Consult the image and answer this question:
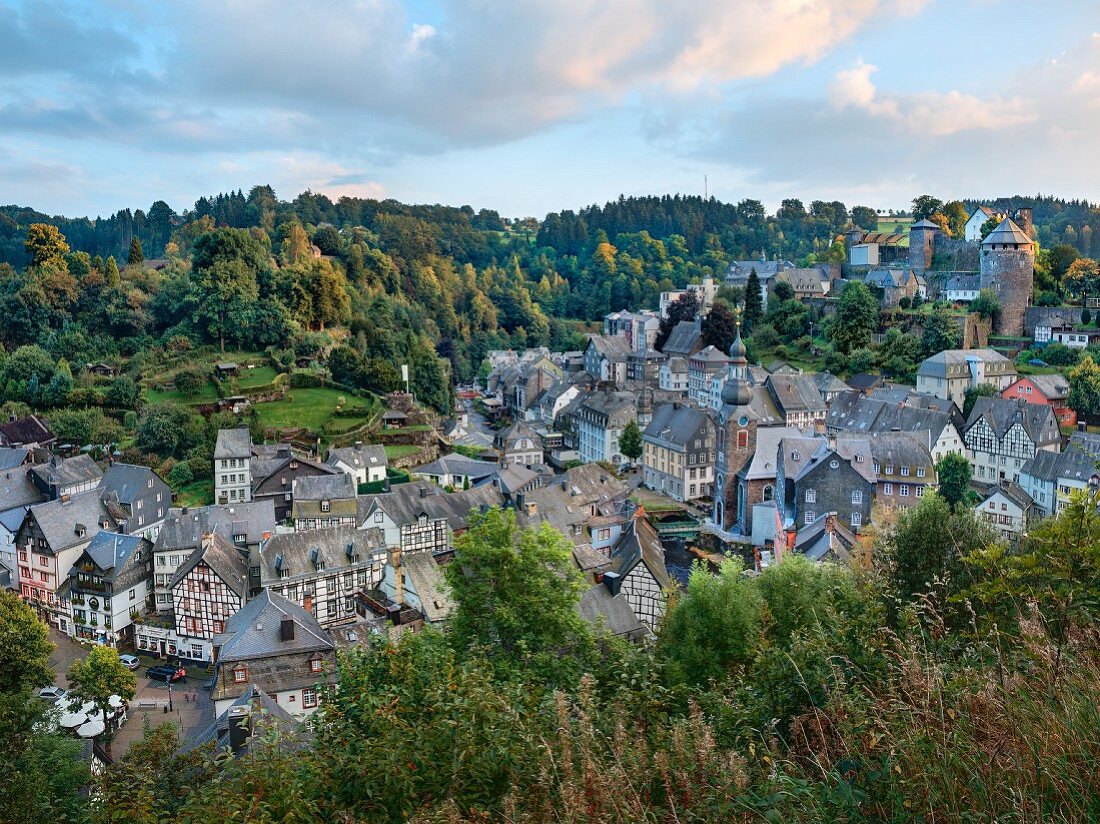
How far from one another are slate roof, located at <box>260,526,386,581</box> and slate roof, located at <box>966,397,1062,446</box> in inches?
1145

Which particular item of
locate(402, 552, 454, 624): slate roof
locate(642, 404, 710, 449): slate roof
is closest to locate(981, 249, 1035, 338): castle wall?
locate(642, 404, 710, 449): slate roof

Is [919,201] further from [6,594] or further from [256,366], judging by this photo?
[6,594]

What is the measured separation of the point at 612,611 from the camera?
2186 centimetres

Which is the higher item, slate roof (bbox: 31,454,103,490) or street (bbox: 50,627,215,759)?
slate roof (bbox: 31,454,103,490)

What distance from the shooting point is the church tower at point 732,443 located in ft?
122

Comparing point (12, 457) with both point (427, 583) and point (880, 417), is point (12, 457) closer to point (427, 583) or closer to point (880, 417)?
point (427, 583)

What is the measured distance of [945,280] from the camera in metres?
61.6

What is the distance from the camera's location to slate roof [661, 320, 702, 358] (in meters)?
64.0

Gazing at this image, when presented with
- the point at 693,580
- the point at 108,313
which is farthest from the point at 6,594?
the point at 108,313

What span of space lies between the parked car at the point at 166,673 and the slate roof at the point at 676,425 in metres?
25.4

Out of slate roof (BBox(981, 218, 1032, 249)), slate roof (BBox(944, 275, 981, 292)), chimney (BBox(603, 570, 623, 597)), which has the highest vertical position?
slate roof (BBox(981, 218, 1032, 249))

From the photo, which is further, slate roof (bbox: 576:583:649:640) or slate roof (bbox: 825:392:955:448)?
slate roof (bbox: 825:392:955:448)

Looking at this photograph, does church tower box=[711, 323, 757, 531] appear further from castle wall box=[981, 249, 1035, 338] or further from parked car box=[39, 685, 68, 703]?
castle wall box=[981, 249, 1035, 338]

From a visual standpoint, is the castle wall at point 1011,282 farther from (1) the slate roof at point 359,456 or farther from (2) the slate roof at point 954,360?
(1) the slate roof at point 359,456
